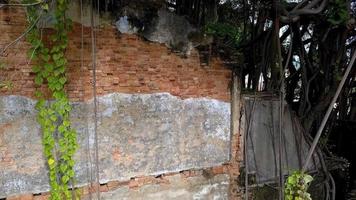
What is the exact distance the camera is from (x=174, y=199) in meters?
5.10

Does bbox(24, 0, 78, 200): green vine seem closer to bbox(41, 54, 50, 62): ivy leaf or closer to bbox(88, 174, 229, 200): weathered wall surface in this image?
bbox(41, 54, 50, 62): ivy leaf

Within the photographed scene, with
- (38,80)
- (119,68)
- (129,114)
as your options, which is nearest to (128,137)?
(129,114)

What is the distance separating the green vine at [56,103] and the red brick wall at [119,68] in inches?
5.3

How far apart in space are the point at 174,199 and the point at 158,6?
257 cm

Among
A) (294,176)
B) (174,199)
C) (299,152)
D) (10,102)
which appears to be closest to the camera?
(10,102)

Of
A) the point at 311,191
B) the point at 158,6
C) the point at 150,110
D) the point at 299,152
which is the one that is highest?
the point at 158,6

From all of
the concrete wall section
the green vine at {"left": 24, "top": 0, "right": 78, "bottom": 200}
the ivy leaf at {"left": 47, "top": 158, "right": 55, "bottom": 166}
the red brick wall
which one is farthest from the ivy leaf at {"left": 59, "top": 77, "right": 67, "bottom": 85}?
the ivy leaf at {"left": 47, "top": 158, "right": 55, "bottom": 166}

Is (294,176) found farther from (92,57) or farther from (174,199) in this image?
(92,57)

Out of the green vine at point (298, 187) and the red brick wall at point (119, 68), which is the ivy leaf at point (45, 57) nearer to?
the red brick wall at point (119, 68)

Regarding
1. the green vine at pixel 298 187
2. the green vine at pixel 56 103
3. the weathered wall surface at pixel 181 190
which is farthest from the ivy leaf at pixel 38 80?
the green vine at pixel 298 187

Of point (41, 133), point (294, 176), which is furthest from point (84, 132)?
point (294, 176)

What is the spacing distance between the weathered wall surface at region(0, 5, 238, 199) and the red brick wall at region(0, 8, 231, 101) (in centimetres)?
1

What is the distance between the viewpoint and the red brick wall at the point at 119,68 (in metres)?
3.94

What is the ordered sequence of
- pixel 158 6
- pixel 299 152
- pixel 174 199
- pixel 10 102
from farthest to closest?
pixel 299 152 → pixel 174 199 → pixel 158 6 → pixel 10 102
